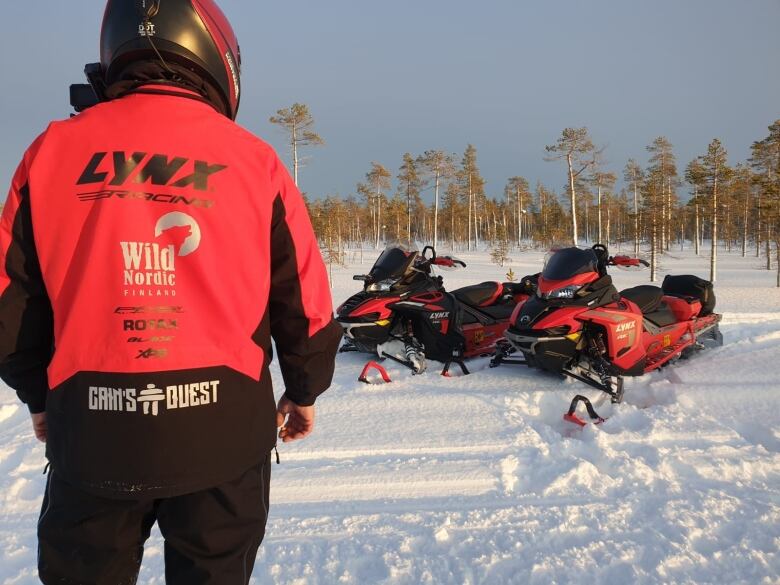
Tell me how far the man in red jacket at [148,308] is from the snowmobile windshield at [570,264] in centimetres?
392

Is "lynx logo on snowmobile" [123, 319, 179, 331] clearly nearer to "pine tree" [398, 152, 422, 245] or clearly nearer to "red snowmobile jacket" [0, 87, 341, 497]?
"red snowmobile jacket" [0, 87, 341, 497]

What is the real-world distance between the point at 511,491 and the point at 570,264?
8.72 feet

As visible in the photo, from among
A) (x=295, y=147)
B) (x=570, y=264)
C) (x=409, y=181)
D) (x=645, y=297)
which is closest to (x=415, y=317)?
(x=570, y=264)

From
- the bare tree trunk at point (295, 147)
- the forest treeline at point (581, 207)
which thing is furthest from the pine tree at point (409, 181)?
the bare tree trunk at point (295, 147)

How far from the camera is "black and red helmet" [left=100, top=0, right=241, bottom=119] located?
120 cm

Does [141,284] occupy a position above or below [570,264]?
above

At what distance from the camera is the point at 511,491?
2717 mm

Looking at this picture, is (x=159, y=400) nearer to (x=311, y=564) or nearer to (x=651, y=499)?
(x=311, y=564)

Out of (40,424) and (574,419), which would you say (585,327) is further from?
(40,424)

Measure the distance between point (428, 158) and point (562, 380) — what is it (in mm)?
39270

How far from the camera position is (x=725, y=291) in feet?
51.6

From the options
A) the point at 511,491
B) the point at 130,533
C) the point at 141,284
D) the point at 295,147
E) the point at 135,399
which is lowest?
the point at 511,491

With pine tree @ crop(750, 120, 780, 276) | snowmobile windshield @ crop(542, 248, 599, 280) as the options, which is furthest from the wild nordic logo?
pine tree @ crop(750, 120, 780, 276)

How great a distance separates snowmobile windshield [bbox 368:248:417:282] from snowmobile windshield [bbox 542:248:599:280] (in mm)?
1698
